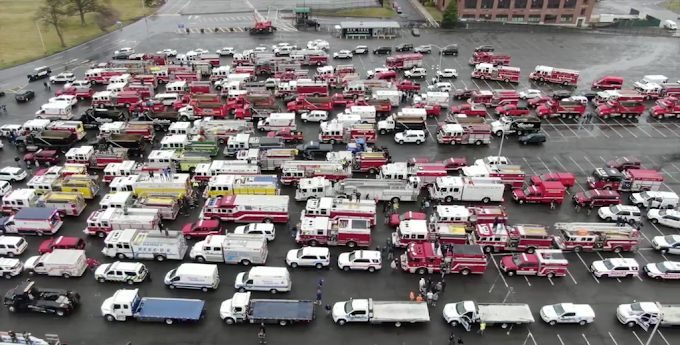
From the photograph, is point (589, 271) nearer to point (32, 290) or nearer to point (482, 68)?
point (32, 290)

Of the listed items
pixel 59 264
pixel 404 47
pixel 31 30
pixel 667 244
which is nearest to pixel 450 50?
pixel 404 47

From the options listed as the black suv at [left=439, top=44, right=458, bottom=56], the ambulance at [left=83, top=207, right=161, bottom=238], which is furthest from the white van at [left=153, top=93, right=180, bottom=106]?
the black suv at [left=439, top=44, right=458, bottom=56]

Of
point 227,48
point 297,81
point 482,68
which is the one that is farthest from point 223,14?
point 482,68

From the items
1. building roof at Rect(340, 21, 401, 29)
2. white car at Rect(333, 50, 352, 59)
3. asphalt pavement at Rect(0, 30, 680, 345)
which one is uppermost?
building roof at Rect(340, 21, 401, 29)

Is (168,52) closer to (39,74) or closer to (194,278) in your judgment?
(39,74)

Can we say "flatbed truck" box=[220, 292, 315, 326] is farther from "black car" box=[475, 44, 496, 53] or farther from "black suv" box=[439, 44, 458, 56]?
"black car" box=[475, 44, 496, 53]

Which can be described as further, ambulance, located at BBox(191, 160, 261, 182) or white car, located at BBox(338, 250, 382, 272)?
→ ambulance, located at BBox(191, 160, 261, 182)

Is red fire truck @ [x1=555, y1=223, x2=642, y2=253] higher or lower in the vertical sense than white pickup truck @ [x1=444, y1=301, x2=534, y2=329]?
higher

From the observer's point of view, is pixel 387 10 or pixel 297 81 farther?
pixel 387 10
